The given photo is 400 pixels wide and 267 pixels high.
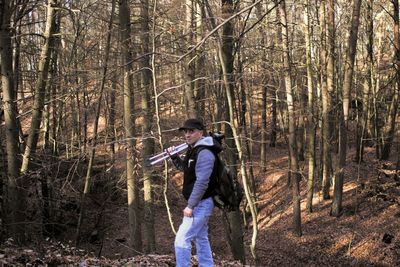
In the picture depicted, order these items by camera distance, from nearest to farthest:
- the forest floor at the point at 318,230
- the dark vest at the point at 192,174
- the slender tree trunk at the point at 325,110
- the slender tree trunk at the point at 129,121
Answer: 1. the dark vest at the point at 192,174
2. the slender tree trunk at the point at 129,121
3. the forest floor at the point at 318,230
4. the slender tree trunk at the point at 325,110

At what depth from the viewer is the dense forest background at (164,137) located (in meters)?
10.3

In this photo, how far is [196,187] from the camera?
5.43 meters

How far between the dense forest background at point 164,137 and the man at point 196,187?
6.65ft

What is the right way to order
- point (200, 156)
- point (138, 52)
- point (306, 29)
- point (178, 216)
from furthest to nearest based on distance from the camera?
point (178, 216)
point (306, 29)
point (138, 52)
point (200, 156)

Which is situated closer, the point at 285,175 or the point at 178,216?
the point at 178,216

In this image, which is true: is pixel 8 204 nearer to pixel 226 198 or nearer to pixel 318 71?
pixel 226 198

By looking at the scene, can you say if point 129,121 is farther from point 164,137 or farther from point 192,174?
point 192,174

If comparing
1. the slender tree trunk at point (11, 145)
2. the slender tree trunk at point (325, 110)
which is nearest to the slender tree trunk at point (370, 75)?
the slender tree trunk at point (325, 110)

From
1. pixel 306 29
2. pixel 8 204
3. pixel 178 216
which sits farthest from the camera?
pixel 178 216

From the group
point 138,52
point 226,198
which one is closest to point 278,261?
point 138,52

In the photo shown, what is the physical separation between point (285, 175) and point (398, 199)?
7.86m

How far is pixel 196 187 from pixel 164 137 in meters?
7.71

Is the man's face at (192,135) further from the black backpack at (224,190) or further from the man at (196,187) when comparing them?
the black backpack at (224,190)

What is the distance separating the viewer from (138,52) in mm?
13766
